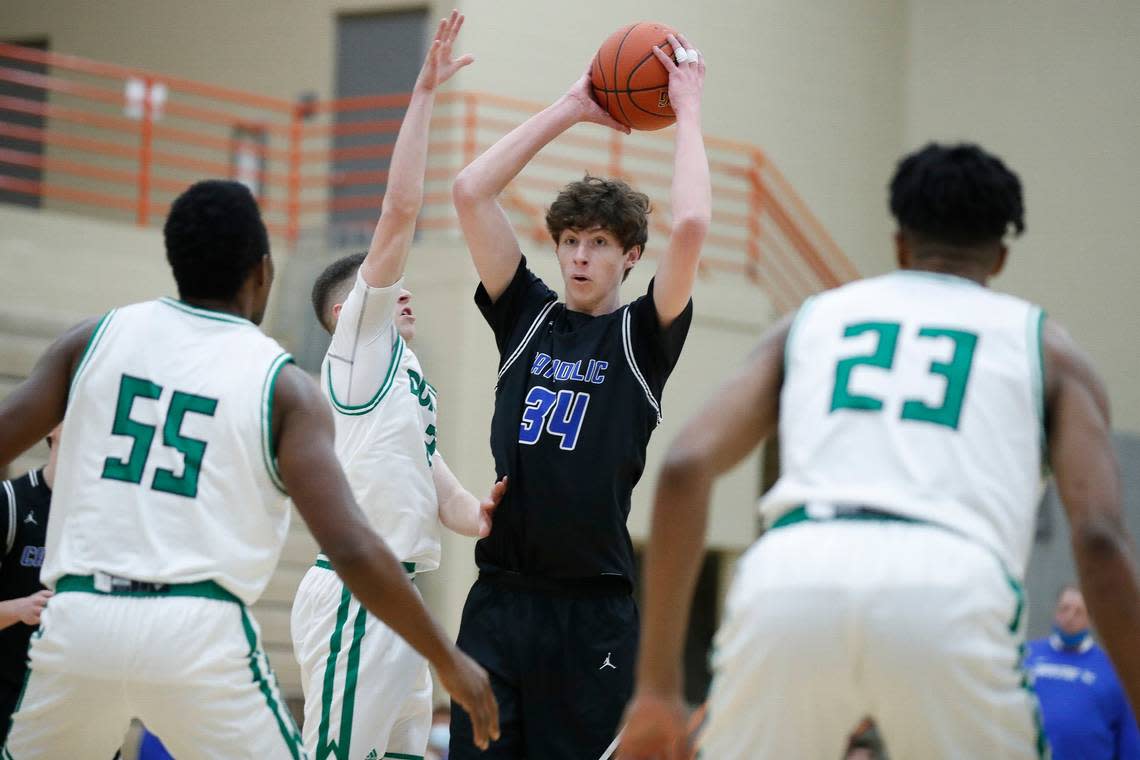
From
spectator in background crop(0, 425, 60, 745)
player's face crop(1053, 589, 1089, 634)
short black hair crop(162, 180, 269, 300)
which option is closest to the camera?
short black hair crop(162, 180, 269, 300)

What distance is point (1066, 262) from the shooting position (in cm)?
1730

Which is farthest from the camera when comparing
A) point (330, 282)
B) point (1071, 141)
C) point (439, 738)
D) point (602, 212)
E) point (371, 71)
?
point (1071, 141)

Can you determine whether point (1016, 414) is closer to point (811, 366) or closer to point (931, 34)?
point (811, 366)

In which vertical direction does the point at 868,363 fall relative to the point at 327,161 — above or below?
below

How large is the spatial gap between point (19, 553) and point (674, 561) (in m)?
3.28

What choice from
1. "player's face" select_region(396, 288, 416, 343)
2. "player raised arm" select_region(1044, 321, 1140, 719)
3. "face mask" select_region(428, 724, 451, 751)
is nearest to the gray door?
"face mask" select_region(428, 724, 451, 751)

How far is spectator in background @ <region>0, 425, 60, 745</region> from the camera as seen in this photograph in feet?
19.6

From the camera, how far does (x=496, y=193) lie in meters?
5.61

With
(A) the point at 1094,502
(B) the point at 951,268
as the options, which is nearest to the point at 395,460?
(B) the point at 951,268

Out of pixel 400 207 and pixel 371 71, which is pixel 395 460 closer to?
pixel 400 207

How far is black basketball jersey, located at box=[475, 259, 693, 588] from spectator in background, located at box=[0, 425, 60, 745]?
1.73 m

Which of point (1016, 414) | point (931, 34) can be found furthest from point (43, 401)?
point (931, 34)

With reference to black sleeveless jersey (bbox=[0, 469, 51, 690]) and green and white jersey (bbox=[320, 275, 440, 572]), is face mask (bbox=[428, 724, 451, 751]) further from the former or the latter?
green and white jersey (bbox=[320, 275, 440, 572])

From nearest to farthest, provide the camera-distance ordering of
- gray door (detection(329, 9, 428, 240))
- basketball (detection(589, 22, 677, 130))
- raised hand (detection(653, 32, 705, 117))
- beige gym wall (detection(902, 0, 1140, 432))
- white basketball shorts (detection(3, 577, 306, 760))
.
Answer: white basketball shorts (detection(3, 577, 306, 760)), raised hand (detection(653, 32, 705, 117)), basketball (detection(589, 22, 677, 130)), gray door (detection(329, 9, 428, 240)), beige gym wall (detection(902, 0, 1140, 432))
